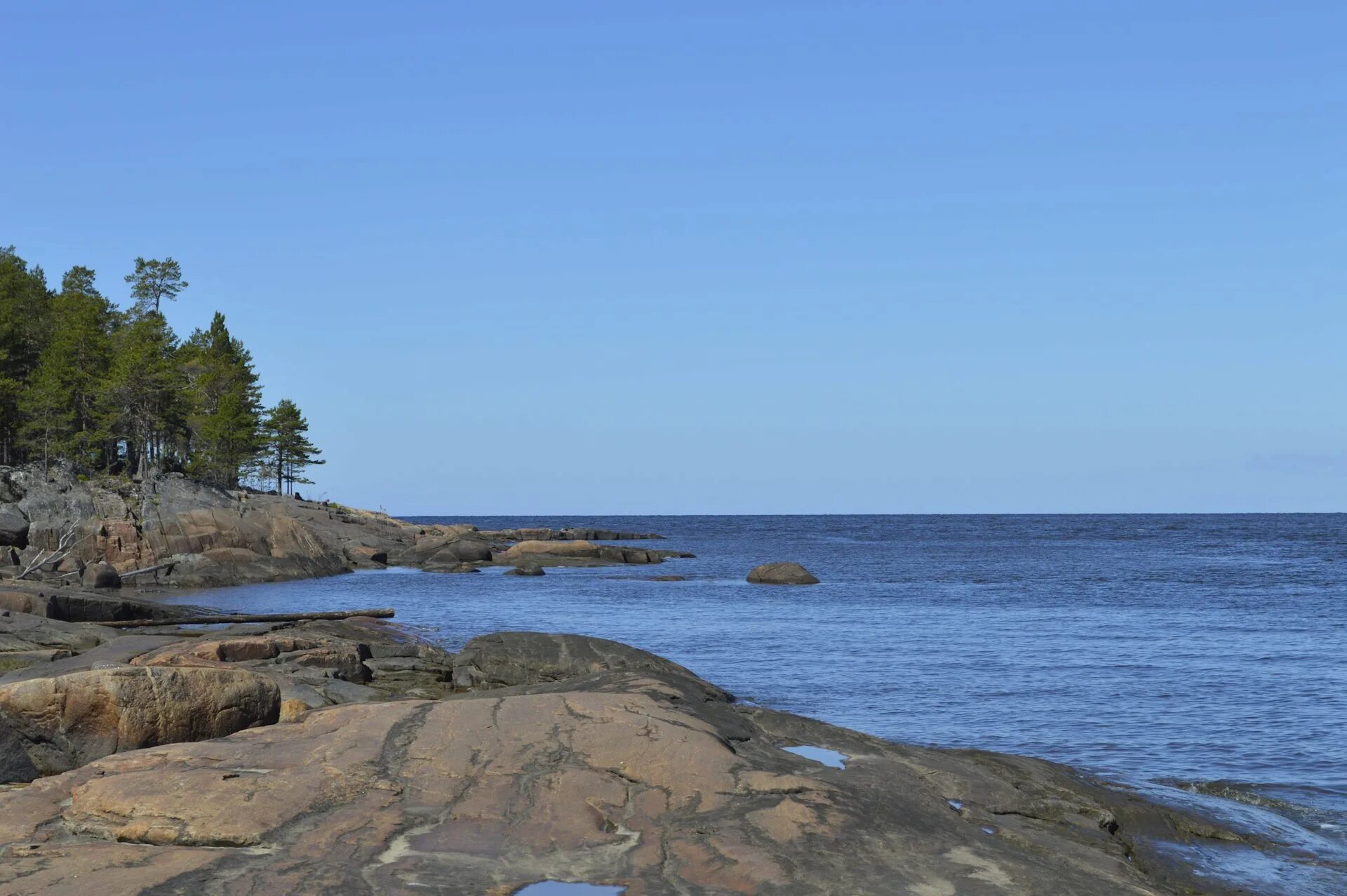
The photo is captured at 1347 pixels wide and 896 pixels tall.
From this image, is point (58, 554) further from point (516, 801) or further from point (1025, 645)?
point (516, 801)

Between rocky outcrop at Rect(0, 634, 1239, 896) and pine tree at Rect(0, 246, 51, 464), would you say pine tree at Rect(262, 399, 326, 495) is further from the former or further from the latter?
rocky outcrop at Rect(0, 634, 1239, 896)

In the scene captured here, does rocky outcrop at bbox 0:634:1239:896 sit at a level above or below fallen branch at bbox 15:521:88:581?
below

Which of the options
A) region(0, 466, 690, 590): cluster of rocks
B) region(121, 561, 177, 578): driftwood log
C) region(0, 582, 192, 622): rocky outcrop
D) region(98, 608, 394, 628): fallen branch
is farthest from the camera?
region(0, 466, 690, 590): cluster of rocks

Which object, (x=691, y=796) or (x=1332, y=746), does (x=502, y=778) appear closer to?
(x=691, y=796)

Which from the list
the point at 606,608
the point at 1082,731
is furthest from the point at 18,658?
the point at 606,608

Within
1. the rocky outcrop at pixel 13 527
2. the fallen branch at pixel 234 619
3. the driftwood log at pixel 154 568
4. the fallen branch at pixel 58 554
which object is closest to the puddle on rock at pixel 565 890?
the fallen branch at pixel 234 619

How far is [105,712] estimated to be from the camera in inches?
556

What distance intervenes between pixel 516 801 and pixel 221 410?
283ft

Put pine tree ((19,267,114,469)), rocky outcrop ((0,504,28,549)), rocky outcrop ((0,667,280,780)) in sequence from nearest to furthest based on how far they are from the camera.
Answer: rocky outcrop ((0,667,280,780)) → rocky outcrop ((0,504,28,549)) → pine tree ((19,267,114,469))

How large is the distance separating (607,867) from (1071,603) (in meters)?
46.6

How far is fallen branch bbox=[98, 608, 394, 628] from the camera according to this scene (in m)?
32.2

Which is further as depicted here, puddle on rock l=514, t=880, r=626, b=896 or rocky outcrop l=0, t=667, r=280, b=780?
rocky outcrop l=0, t=667, r=280, b=780

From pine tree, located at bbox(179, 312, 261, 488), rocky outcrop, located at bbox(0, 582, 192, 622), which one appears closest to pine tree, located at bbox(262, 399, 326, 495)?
pine tree, located at bbox(179, 312, 261, 488)

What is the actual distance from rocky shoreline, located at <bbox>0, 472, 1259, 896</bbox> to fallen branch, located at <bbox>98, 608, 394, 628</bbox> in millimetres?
12997
